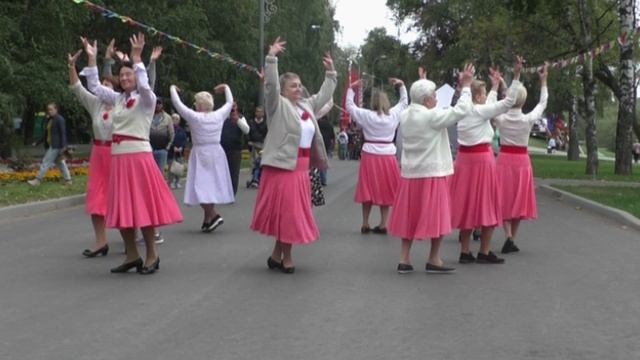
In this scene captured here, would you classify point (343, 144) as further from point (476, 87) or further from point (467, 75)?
point (467, 75)

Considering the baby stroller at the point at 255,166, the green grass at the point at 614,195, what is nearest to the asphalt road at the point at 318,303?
the green grass at the point at 614,195

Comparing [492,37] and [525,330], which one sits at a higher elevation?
[492,37]

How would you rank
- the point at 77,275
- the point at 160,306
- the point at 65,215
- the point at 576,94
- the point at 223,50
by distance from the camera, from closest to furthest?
the point at 160,306
the point at 77,275
the point at 65,215
the point at 223,50
the point at 576,94

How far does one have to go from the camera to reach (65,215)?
14.5 meters

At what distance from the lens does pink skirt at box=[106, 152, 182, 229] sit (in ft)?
26.6

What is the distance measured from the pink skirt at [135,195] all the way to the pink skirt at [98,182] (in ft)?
3.53

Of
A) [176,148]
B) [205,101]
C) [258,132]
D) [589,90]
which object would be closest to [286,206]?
[205,101]

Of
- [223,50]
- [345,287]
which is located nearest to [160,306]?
[345,287]

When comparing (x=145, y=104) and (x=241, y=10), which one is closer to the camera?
(x=145, y=104)

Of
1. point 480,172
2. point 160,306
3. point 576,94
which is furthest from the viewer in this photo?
point 576,94

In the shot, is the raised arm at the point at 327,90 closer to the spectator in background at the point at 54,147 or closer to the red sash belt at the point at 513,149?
the red sash belt at the point at 513,149

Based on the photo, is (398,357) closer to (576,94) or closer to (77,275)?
(77,275)

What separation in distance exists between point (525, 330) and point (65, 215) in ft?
32.6

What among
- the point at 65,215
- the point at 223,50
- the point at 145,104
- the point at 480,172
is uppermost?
the point at 223,50
